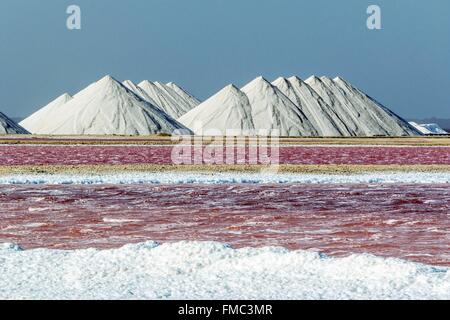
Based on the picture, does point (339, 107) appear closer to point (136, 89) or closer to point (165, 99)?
point (165, 99)

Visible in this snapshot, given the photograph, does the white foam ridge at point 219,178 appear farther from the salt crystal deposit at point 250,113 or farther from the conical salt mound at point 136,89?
the conical salt mound at point 136,89

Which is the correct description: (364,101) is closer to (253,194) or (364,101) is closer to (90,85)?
(90,85)

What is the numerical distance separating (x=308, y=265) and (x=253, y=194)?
871 cm

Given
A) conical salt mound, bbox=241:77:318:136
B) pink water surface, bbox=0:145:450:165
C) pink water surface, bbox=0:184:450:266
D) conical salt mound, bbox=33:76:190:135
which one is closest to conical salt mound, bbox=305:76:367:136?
conical salt mound, bbox=241:77:318:136

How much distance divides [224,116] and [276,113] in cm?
613

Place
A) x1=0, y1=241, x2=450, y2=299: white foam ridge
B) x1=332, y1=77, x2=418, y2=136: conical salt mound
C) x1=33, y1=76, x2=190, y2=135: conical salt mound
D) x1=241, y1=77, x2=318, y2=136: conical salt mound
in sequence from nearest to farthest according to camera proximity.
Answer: x1=0, y1=241, x2=450, y2=299: white foam ridge
x1=33, y1=76, x2=190, y2=135: conical salt mound
x1=241, y1=77, x2=318, y2=136: conical salt mound
x1=332, y1=77, x2=418, y2=136: conical salt mound

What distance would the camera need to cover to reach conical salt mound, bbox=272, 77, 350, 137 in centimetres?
9956

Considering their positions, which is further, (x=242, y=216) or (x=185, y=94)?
(x=185, y=94)

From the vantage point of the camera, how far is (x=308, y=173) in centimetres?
2255

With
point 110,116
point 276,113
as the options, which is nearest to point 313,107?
point 276,113

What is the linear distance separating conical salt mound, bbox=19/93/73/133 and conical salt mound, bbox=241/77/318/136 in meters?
24.4

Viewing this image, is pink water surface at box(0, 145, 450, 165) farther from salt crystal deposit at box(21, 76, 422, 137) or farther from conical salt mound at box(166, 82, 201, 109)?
conical salt mound at box(166, 82, 201, 109)

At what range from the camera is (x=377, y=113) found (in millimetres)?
107500

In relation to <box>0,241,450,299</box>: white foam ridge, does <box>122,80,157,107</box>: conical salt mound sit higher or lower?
higher
